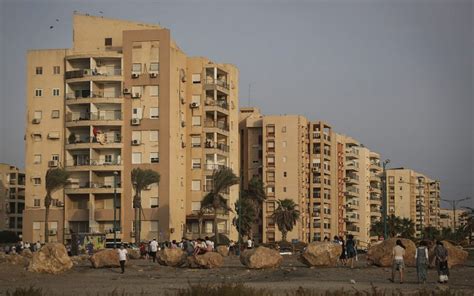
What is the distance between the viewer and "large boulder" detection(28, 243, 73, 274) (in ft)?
136

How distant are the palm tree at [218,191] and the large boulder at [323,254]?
155ft

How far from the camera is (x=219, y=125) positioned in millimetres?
101062

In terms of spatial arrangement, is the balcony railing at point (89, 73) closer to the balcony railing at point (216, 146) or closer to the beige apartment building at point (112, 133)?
the beige apartment building at point (112, 133)

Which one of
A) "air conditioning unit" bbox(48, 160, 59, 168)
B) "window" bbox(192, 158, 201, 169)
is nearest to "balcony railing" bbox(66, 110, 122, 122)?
"air conditioning unit" bbox(48, 160, 59, 168)

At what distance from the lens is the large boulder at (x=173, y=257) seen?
1850 inches

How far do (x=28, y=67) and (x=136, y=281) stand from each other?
65.4 metres

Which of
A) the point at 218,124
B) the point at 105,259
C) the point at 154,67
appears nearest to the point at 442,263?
the point at 105,259

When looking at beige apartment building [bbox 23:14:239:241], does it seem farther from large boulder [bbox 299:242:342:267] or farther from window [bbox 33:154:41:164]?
large boulder [bbox 299:242:342:267]

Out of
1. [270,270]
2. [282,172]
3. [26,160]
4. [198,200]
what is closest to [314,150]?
[282,172]

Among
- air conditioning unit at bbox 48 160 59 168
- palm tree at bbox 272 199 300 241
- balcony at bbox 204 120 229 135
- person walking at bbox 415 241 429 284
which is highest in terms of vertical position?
balcony at bbox 204 120 229 135

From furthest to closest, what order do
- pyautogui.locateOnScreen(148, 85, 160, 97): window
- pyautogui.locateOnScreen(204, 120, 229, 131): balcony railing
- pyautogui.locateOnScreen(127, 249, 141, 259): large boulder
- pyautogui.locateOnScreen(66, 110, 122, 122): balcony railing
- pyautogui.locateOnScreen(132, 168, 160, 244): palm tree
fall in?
1. pyautogui.locateOnScreen(204, 120, 229, 131): balcony railing
2. pyautogui.locateOnScreen(66, 110, 122, 122): balcony railing
3. pyautogui.locateOnScreen(148, 85, 160, 97): window
4. pyautogui.locateOnScreen(132, 168, 160, 244): palm tree
5. pyautogui.locateOnScreen(127, 249, 141, 259): large boulder

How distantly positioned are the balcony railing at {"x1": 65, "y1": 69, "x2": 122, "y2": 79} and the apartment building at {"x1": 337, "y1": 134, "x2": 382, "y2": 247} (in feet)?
183

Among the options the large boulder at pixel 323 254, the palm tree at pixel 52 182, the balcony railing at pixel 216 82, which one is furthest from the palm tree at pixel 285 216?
the large boulder at pixel 323 254

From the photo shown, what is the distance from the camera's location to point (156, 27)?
98375 millimetres
